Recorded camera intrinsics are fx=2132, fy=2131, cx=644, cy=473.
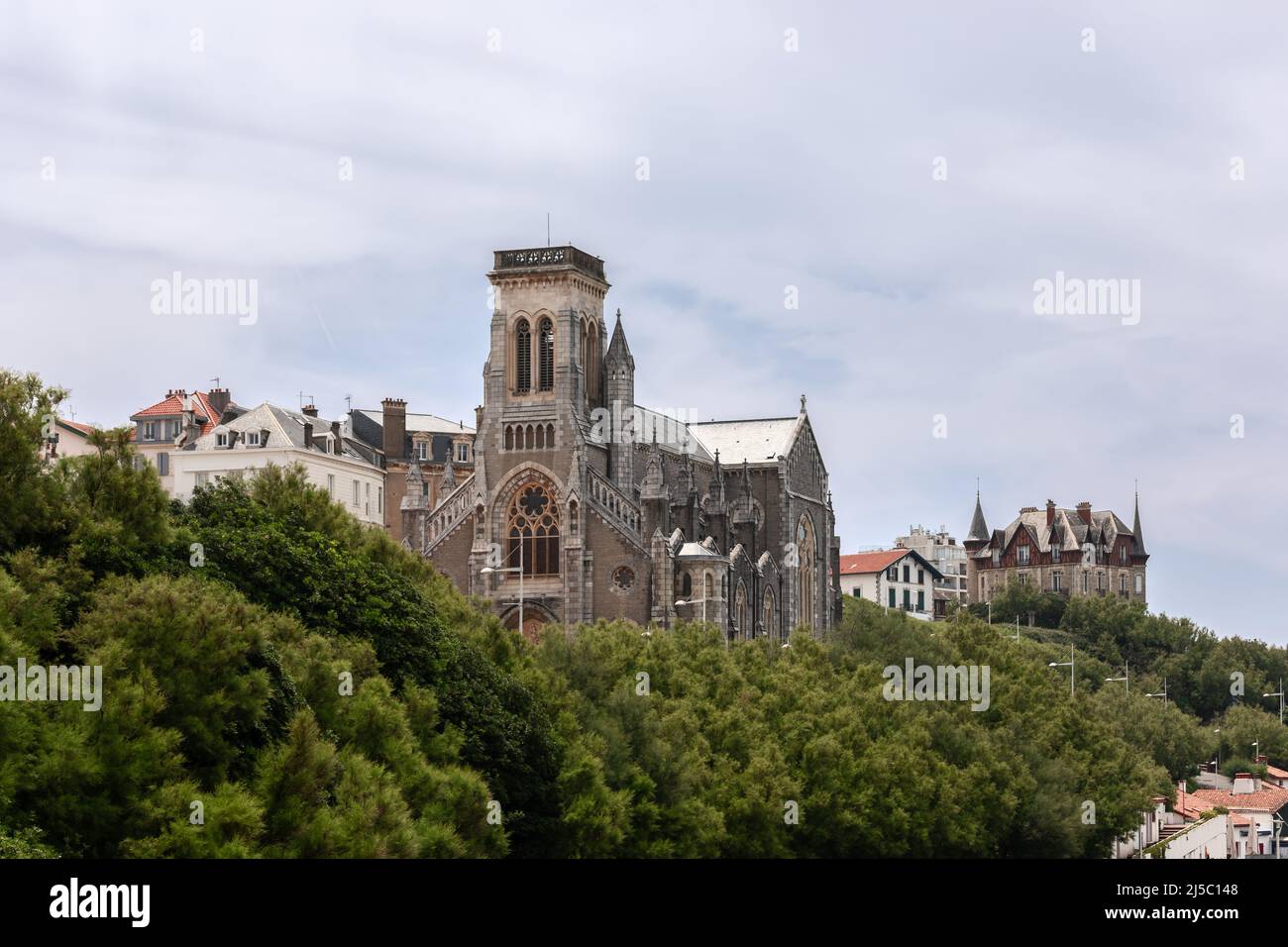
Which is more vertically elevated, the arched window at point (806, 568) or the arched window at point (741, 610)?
the arched window at point (806, 568)

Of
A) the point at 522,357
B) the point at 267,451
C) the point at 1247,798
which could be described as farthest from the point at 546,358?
the point at 1247,798

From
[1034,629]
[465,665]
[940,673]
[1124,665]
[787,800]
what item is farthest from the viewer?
[1034,629]

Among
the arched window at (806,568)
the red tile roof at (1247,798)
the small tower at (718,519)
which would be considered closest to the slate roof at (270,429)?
the small tower at (718,519)

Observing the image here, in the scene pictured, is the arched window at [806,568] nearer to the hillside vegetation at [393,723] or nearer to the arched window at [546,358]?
the arched window at [546,358]

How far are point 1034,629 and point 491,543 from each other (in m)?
85.5

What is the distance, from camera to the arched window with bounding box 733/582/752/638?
11700 centimetres

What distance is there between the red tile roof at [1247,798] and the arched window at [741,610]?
2838 centimetres

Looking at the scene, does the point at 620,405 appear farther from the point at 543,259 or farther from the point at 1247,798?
the point at 1247,798

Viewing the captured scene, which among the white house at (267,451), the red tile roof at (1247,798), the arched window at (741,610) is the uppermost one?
the white house at (267,451)

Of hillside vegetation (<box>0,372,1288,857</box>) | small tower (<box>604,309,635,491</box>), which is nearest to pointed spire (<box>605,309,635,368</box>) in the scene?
small tower (<box>604,309,635,491</box>)

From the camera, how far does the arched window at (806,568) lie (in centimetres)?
13362

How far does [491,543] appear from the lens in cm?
11544
